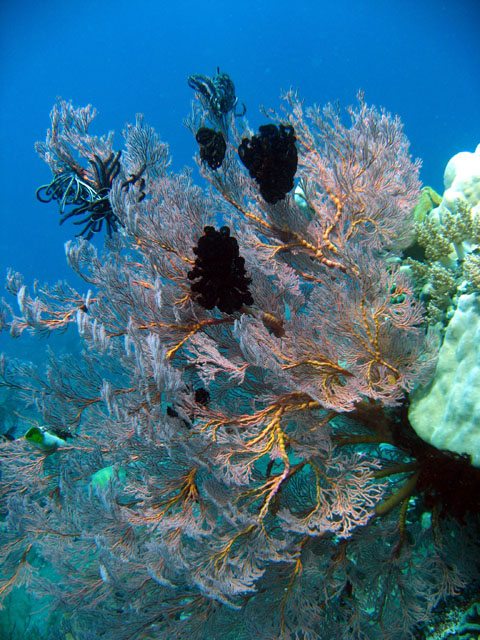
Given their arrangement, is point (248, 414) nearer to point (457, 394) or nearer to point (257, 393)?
point (257, 393)

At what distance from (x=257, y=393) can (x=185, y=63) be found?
112m

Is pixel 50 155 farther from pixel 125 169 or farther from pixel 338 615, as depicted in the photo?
pixel 338 615

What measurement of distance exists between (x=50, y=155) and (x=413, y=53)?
337 feet

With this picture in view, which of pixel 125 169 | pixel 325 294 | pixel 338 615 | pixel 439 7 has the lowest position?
pixel 338 615

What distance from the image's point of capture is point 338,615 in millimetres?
3051

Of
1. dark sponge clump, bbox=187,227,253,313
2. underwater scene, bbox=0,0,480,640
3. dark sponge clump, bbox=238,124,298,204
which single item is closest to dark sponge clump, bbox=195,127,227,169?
underwater scene, bbox=0,0,480,640

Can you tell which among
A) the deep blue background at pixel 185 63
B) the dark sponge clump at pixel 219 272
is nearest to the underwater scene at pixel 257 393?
the dark sponge clump at pixel 219 272

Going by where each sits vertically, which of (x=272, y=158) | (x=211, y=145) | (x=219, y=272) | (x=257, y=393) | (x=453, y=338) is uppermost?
(x=211, y=145)

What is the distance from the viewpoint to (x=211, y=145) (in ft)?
10.5

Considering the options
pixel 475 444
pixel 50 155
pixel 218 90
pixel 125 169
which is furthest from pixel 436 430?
pixel 50 155

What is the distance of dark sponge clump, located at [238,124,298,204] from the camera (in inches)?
113

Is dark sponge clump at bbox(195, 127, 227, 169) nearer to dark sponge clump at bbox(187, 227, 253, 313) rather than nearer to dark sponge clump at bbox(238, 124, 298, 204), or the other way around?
dark sponge clump at bbox(238, 124, 298, 204)

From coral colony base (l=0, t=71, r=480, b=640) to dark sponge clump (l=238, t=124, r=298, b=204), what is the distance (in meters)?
0.02

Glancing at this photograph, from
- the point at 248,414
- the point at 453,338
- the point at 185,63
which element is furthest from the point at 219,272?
the point at 185,63
